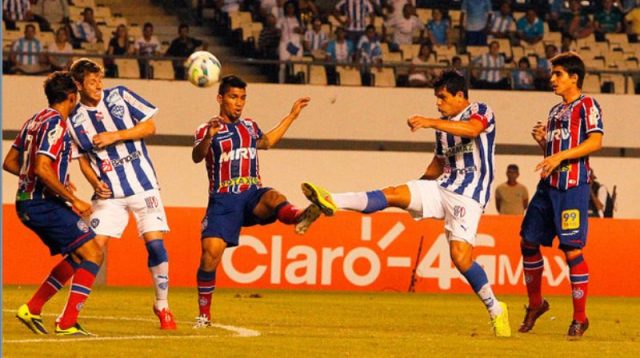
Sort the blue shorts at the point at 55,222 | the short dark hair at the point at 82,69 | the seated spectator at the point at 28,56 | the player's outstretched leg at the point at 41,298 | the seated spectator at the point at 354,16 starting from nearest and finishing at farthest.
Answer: the blue shorts at the point at 55,222, the player's outstretched leg at the point at 41,298, the short dark hair at the point at 82,69, the seated spectator at the point at 28,56, the seated spectator at the point at 354,16

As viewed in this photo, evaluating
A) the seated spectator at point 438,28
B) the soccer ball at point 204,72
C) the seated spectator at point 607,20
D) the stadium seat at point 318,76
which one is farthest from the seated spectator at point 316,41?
the soccer ball at point 204,72

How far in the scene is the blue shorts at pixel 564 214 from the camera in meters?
11.3

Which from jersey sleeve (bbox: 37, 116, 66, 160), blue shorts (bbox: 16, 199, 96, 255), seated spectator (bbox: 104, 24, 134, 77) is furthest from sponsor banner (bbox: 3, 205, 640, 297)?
jersey sleeve (bbox: 37, 116, 66, 160)

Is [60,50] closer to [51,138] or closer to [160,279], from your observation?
[160,279]

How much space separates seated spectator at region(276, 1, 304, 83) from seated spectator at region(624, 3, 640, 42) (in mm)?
6487

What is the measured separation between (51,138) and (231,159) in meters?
1.89

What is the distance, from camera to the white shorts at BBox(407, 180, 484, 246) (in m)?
10.9

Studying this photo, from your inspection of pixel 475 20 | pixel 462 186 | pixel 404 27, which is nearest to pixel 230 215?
pixel 462 186

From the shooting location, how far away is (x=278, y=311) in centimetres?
1435

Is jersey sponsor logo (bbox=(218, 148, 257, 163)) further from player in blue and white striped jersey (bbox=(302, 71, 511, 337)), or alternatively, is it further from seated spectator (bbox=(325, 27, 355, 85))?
seated spectator (bbox=(325, 27, 355, 85))

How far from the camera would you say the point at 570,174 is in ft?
37.1

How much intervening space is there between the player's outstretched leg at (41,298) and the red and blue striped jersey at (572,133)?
372 centimetres

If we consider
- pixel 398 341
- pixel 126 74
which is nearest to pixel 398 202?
pixel 398 341

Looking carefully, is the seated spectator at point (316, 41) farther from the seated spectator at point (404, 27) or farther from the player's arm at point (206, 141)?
the player's arm at point (206, 141)
